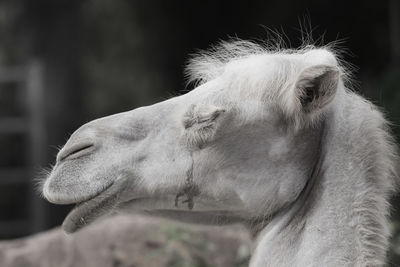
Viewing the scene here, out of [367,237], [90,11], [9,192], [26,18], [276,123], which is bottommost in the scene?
[9,192]

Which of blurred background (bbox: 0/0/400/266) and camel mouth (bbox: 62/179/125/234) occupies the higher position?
camel mouth (bbox: 62/179/125/234)

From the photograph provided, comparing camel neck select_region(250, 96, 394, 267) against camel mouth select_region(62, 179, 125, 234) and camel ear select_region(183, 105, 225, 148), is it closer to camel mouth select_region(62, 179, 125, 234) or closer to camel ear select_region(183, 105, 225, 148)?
camel ear select_region(183, 105, 225, 148)

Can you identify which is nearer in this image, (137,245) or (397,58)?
(137,245)

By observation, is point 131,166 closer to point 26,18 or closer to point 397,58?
point 397,58

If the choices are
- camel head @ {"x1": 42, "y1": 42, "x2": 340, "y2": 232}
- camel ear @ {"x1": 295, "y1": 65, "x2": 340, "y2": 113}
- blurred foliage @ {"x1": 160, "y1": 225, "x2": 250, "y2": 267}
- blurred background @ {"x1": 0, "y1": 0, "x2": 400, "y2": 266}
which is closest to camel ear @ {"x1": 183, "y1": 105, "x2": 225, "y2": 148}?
camel head @ {"x1": 42, "y1": 42, "x2": 340, "y2": 232}

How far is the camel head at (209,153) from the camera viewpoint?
3428 millimetres

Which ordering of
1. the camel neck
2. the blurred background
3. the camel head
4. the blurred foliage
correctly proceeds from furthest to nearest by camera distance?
1. the blurred background
2. the blurred foliage
3. the camel head
4. the camel neck

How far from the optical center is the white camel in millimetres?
3336

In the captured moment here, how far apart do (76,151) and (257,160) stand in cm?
66

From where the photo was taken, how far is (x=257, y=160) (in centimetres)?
346

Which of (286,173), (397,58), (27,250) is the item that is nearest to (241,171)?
(286,173)

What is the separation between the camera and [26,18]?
31.9 ft

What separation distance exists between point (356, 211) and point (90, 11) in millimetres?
11678

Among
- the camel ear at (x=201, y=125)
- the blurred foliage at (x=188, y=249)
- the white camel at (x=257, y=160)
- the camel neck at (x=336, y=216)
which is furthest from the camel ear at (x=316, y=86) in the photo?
the blurred foliage at (x=188, y=249)
